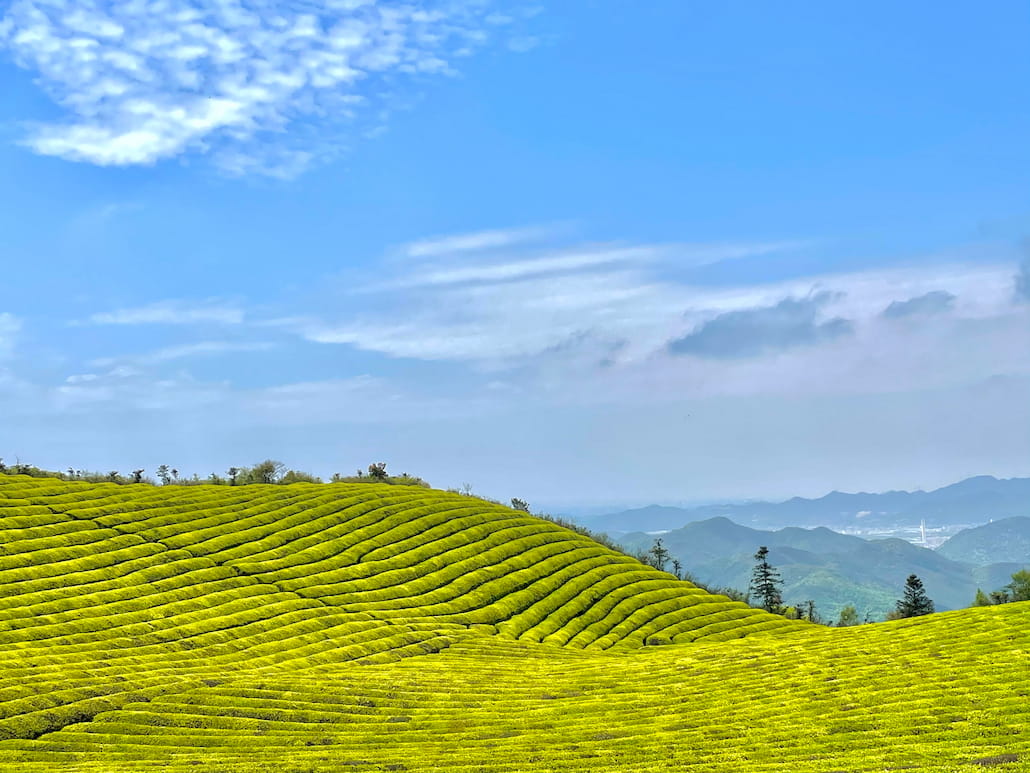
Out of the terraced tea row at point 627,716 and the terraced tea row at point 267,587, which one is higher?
the terraced tea row at point 267,587

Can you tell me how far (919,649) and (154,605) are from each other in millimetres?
78921

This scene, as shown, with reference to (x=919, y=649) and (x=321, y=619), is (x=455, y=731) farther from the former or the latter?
(x=321, y=619)

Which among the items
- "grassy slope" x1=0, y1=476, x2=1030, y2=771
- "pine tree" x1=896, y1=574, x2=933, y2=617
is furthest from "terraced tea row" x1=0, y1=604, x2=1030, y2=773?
"pine tree" x1=896, y1=574, x2=933, y2=617

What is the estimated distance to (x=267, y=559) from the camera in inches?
5226

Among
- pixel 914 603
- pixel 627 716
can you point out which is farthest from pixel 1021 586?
pixel 627 716

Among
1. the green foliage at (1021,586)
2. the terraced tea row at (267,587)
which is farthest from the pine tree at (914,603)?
the terraced tea row at (267,587)

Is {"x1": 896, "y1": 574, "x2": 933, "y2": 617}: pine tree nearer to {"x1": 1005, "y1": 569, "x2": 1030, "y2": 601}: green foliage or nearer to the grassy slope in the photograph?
{"x1": 1005, "y1": 569, "x2": 1030, "y2": 601}: green foliage

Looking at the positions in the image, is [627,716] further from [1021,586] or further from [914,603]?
[914,603]

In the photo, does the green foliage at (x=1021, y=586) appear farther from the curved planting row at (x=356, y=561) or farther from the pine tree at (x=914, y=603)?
the curved planting row at (x=356, y=561)

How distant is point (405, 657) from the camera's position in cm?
10275

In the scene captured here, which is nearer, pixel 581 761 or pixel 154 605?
pixel 581 761

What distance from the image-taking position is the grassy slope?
59.4 metres

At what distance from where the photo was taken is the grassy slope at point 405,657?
195 ft

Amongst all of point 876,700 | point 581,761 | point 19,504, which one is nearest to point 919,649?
point 876,700
